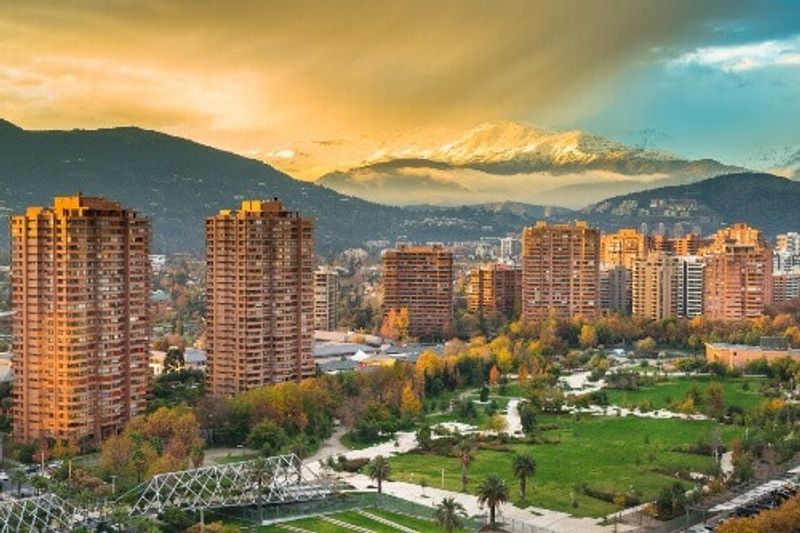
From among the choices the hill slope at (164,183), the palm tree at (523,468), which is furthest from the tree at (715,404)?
the hill slope at (164,183)

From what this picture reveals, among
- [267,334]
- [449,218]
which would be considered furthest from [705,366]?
[449,218]

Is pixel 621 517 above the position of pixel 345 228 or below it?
below

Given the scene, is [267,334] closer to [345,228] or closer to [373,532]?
[373,532]

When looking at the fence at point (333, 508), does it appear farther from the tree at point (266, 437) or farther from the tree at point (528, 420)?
the tree at point (528, 420)

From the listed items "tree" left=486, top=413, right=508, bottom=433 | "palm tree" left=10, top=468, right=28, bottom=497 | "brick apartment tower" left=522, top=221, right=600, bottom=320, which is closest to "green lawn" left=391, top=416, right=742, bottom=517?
"tree" left=486, top=413, right=508, bottom=433

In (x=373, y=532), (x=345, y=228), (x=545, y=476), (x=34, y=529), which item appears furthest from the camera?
(x=345, y=228)

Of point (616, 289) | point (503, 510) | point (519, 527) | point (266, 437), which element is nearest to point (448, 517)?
point (519, 527)

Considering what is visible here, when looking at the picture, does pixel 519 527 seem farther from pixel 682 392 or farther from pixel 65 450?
pixel 682 392

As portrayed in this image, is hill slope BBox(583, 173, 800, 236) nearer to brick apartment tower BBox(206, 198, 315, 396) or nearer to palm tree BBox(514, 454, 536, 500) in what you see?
brick apartment tower BBox(206, 198, 315, 396)
